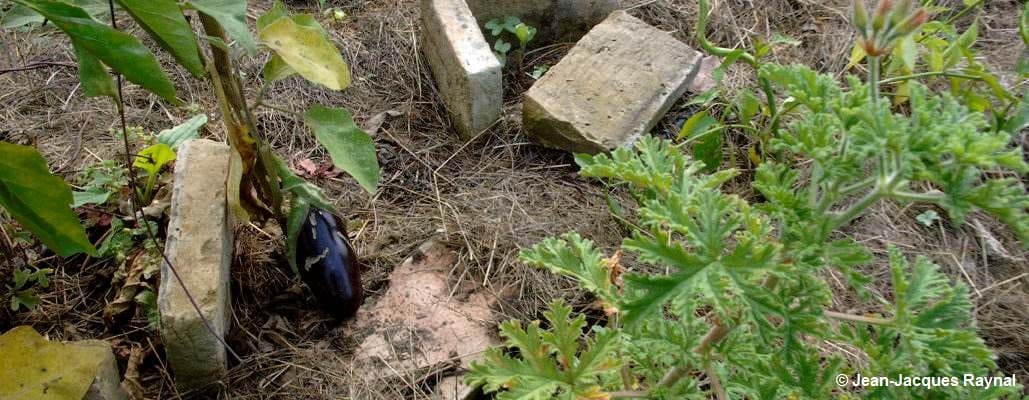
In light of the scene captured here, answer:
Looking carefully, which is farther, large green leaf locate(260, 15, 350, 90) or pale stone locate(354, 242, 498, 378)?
pale stone locate(354, 242, 498, 378)

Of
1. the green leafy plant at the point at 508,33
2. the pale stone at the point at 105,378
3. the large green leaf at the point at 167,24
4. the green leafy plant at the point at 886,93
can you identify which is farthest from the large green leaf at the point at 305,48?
the green leafy plant at the point at 508,33

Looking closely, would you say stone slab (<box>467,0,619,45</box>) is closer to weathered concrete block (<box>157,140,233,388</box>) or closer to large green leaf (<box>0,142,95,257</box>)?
weathered concrete block (<box>157,140,233,388</box>)

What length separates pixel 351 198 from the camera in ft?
8.12

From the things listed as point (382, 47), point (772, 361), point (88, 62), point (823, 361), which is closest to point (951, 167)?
point (772, 361)

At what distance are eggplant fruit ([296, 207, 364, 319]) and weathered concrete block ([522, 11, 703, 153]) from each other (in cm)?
92

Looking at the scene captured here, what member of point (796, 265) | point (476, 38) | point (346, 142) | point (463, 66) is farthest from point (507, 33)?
point (796, 265)

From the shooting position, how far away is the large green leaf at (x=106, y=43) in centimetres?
124

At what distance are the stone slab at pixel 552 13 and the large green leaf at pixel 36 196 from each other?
1830 millimetres

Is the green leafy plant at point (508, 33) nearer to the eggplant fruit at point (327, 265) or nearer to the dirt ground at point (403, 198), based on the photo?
the dirt ground at point (403, 198)

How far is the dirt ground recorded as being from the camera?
202 cm

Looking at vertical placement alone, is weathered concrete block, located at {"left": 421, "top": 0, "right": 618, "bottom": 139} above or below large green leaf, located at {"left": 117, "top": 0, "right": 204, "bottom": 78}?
below

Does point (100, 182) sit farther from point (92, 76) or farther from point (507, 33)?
point (507, 33)

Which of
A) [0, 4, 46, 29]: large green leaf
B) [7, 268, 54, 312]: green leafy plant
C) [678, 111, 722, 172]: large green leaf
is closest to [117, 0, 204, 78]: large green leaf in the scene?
[0, 4, 46, 29]: large green leaf

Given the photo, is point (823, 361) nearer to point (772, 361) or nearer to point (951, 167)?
point (772, 361)
